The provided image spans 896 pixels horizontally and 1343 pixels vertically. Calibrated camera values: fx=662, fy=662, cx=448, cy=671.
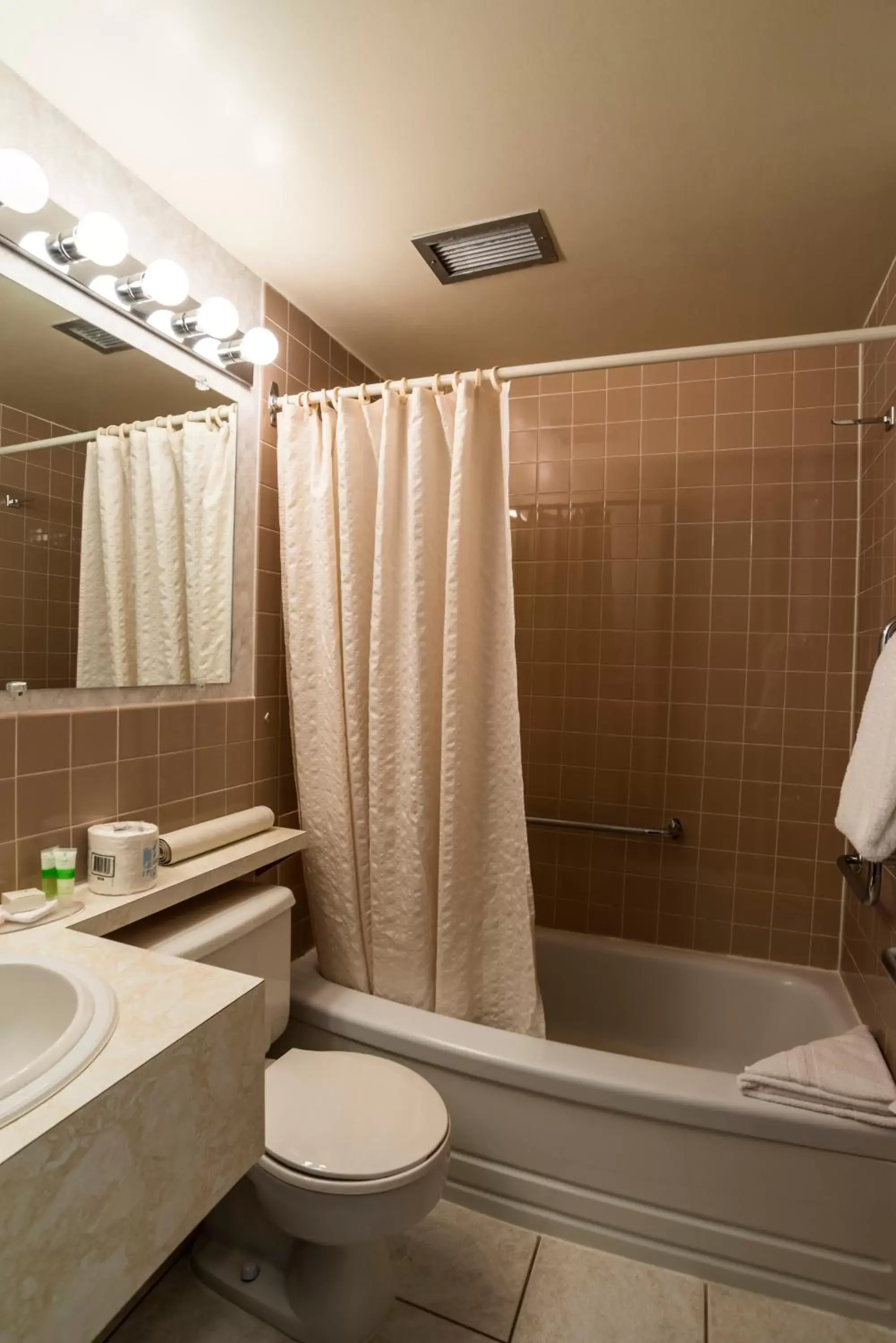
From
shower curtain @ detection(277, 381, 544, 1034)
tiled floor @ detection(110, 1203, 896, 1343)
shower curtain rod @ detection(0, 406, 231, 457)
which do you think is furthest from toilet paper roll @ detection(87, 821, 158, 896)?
tiled floor @ detection(110, 1203, 896, 1343)

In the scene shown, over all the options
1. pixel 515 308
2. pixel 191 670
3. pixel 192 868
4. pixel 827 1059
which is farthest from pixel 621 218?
pixel 827 1059

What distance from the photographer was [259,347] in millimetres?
1565

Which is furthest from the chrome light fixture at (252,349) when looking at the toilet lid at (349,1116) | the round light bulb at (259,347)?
the toilet lid at (349,1116)

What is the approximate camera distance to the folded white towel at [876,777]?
3.97 feet

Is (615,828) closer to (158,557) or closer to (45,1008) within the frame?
(158,557)

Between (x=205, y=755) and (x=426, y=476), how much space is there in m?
0.87

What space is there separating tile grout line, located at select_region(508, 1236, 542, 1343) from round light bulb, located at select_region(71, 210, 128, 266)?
7.02 ft

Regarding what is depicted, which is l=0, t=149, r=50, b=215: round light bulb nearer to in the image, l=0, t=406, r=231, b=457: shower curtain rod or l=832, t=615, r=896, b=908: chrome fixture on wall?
l=0, t=406, r=231, b=457: shower curtain rod

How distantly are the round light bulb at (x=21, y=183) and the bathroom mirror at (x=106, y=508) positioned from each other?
15cm

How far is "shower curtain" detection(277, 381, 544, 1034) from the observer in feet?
5.31

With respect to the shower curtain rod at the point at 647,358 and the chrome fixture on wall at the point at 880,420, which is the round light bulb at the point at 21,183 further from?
the chrome fixture on wall at the point at 880,420

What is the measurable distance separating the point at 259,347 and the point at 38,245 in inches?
18.8

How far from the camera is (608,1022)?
219 centimetres

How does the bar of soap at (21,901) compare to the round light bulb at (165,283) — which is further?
the round light bulb at (165,283)
